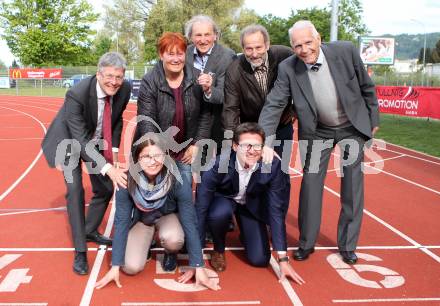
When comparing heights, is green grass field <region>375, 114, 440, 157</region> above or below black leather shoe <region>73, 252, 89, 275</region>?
above

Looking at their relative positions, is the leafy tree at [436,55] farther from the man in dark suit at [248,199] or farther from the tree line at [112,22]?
the man in dark suit at [248,199]

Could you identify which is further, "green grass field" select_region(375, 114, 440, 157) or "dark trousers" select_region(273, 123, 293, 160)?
"green grass field" select_region(375, 114, 440, 157)

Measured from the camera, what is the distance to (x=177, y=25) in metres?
46.5

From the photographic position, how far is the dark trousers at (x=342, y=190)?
14.3 feet

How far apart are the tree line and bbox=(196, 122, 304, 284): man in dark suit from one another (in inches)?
1683

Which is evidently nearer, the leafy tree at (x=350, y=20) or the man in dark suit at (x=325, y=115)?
the man in dark suit at (x=325, y=115)

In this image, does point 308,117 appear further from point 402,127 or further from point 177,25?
point 177,25

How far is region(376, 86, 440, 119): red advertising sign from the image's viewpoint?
15961 millimetres

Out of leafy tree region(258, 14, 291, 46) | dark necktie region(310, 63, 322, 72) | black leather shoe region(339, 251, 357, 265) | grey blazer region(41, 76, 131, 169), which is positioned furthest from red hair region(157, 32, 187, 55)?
leafy tree region(258, 14, 291, 46)

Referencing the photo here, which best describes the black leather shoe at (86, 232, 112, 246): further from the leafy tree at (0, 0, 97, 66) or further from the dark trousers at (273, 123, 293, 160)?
the leafy tree at (0, 0, 97, 66)

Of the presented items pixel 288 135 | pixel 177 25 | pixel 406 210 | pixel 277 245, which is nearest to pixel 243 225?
pixel 277 245

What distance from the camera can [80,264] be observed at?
4.18 metres

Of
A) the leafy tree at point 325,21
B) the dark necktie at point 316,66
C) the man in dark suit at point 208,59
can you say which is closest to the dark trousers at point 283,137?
the man in dark suit at point 208,59

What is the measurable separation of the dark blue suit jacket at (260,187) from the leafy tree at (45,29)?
1682 inches
